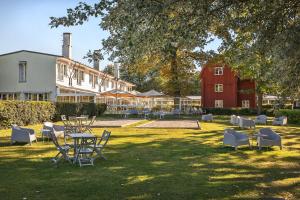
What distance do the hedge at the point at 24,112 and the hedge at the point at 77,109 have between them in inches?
53.8

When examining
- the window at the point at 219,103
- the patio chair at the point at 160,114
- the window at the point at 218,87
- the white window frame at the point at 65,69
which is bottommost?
the patio chair at the point at 160,114

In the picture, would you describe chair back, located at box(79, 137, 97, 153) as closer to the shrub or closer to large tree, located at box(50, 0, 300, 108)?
large tree, located at box(50, 0, 300, 108)

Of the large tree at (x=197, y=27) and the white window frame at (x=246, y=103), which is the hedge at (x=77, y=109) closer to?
the large tree at (x=197, y=27)

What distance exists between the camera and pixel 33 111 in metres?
27.9

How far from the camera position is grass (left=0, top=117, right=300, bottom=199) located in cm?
849

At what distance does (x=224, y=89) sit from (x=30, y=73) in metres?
30.0

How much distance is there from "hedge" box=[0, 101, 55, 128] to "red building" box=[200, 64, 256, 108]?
33523mm

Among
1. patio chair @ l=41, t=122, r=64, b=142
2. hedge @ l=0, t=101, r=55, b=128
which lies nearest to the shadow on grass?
patio chair @ l=41, t=122, r=64, b=142

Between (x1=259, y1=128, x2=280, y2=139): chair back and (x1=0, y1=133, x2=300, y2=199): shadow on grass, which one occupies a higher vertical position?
(x1=259, y1=128, x2=280, y2=139): chair back

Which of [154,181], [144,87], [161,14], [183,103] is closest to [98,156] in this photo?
[154,181]

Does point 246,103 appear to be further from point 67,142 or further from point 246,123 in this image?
point 67,142

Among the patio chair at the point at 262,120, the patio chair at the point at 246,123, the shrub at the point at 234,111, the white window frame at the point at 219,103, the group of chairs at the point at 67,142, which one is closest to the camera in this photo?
the group of chairs at the point at 67,142

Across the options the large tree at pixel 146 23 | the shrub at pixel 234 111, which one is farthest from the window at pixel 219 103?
the large tree at pixel 146 23

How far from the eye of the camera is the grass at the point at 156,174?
334 inches
